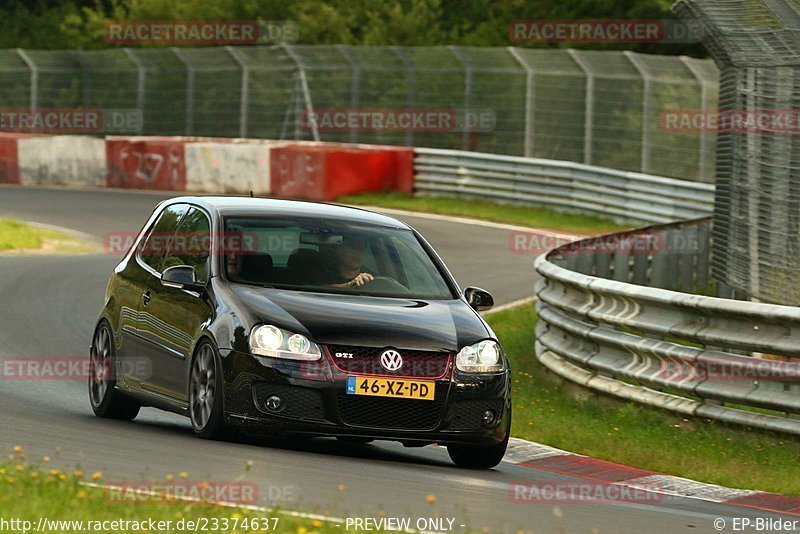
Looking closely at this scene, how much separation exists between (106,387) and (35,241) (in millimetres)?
13007

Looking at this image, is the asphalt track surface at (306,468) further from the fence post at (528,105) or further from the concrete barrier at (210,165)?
the fence post at (528,105)

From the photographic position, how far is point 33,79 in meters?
39.3

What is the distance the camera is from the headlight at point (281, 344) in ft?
31.3

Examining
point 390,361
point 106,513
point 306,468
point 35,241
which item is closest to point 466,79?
point 35,241

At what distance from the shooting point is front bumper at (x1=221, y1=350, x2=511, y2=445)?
9.53m

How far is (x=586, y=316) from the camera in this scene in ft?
42.4

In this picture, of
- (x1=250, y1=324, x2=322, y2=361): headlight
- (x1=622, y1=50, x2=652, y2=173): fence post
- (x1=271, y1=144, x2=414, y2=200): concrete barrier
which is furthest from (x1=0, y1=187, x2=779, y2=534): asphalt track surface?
(x1=271, y1=144, x2=414, y2=200): concrete barrier

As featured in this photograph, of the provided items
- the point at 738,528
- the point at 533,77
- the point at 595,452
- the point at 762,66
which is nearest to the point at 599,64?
the point at 533,77

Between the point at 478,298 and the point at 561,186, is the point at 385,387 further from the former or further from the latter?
the point at 561,186

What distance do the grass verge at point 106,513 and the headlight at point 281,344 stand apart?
2.05m

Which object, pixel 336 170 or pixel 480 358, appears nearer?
pixel 480 358

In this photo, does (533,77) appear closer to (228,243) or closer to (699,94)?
(699,94)

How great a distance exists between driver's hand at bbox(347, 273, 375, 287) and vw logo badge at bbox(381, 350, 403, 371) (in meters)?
1.01

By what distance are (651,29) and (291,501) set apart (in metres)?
41.0
